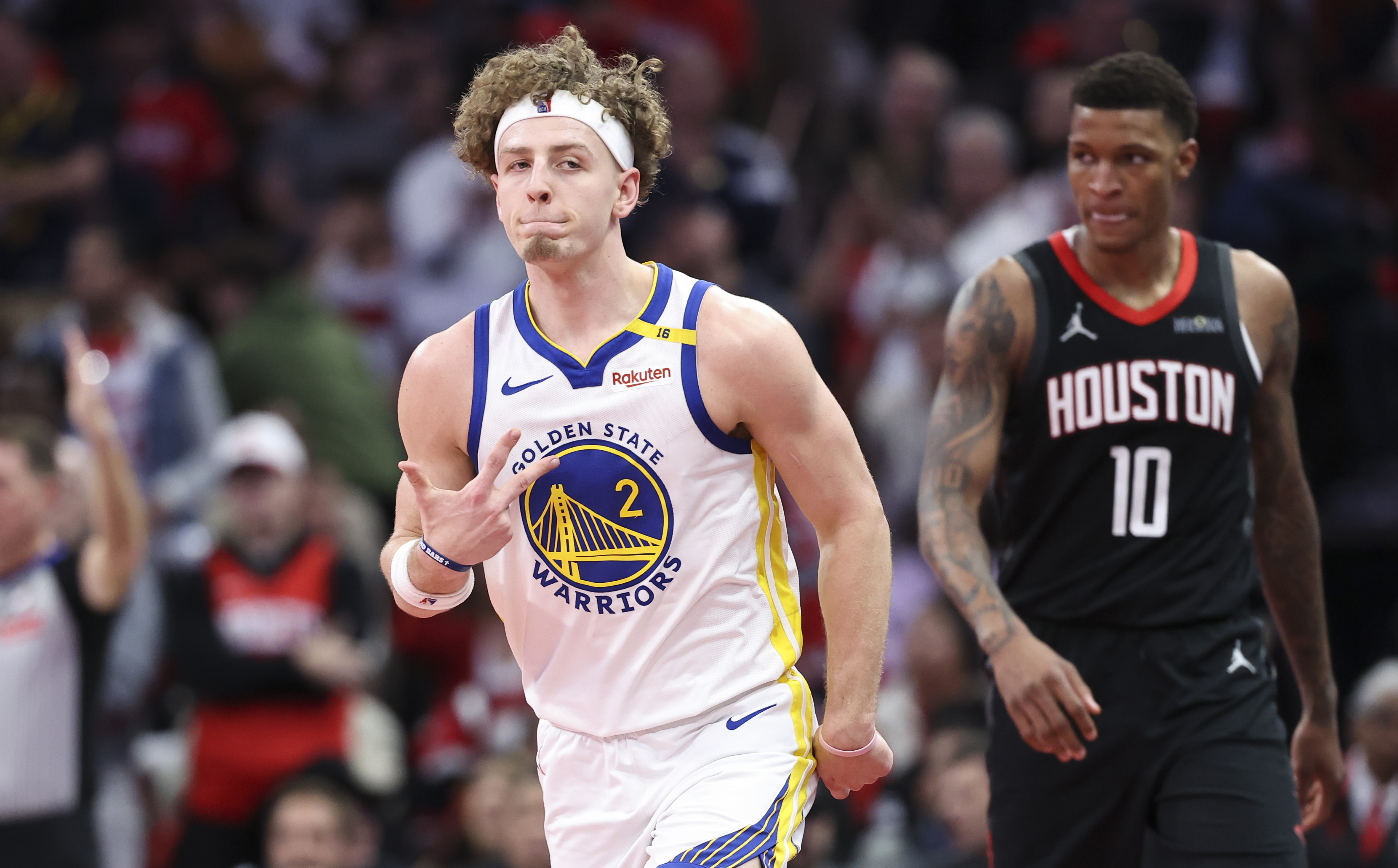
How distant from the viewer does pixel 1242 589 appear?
534 cm

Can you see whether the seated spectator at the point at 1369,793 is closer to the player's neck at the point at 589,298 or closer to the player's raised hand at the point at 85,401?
the player's neck at the point at 589,298

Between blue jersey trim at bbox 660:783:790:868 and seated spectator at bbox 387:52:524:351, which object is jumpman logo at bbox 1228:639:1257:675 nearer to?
blue jersey trim at bbox 660:783:790:868

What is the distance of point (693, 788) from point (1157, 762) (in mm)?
1498

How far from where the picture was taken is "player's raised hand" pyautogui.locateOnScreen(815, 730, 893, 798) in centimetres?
450

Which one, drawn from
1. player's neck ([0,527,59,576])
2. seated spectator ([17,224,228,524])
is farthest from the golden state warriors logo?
seated spectator ([17,224,228,524])

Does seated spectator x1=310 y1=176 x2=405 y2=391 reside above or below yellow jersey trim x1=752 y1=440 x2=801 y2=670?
above

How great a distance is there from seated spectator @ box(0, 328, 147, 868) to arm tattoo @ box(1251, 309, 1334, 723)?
465 centimetres

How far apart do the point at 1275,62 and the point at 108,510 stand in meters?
7.65

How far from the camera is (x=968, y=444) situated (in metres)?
5.36

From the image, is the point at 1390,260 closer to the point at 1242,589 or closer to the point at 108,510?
the point at 1242,589

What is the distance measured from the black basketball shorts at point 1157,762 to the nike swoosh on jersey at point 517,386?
68.9 inches

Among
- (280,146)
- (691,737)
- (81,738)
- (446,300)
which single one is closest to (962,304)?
(691,737)

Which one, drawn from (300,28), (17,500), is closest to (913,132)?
(300,28)

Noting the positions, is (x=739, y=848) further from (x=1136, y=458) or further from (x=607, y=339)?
(x=1136, y=458)
